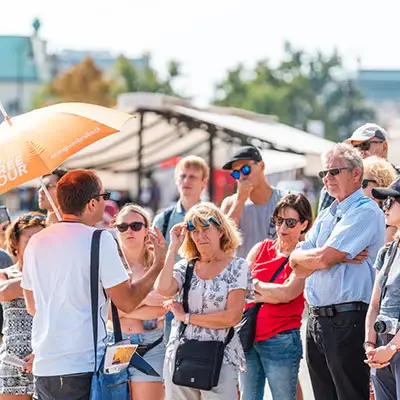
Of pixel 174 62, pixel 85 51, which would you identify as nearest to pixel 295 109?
pixel 174 62

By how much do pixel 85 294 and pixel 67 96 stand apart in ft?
206

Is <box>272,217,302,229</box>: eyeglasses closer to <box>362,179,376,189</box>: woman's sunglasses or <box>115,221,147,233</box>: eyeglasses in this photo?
<box>362,179,376,189</box>: woman's sunglasses

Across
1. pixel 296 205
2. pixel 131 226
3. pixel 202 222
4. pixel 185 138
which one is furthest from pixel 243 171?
pixel 185 138

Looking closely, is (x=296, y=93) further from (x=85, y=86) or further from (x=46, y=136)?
(x=46, y=136)

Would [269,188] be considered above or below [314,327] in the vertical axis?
above

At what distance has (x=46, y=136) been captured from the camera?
625cm

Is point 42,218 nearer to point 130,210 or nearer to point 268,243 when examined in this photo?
point 130,210

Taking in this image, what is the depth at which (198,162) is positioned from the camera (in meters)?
9.06

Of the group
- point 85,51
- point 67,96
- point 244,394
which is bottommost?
point 244,394

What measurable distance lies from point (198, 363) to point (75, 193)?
1.44 meters

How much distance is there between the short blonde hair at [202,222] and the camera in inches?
274

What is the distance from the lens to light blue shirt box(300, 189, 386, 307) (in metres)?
6.65

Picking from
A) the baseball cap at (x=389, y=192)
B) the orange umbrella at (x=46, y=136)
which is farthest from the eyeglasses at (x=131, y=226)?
the baseball cap at (x=389, y=192)

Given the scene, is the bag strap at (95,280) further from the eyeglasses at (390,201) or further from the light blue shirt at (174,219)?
the light blue shirt at (174,219)
